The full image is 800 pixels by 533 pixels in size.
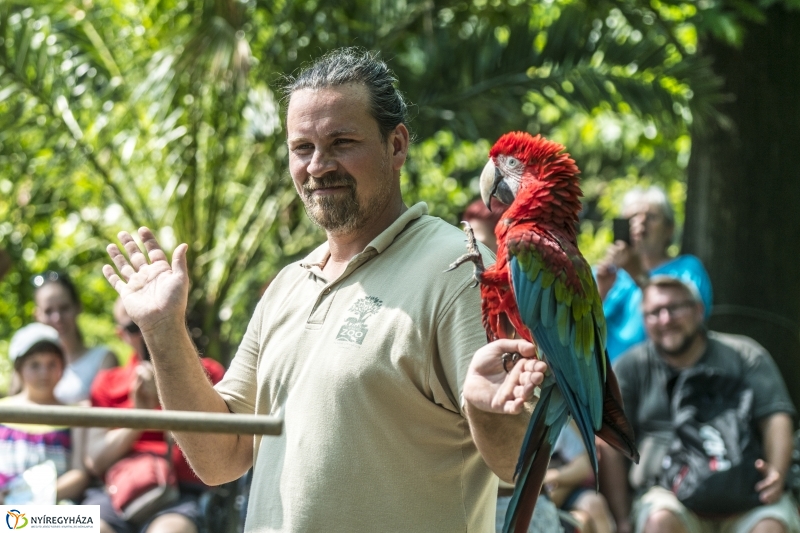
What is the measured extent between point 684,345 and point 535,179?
2231mm

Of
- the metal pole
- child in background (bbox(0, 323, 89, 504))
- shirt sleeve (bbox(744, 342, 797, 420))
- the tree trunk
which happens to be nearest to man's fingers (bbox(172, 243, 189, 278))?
the metal pole

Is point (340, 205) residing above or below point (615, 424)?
above

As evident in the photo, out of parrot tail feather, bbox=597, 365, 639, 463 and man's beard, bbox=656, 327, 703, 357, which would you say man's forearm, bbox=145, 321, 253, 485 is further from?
man's beard, bbox=656, 327, 703, 357

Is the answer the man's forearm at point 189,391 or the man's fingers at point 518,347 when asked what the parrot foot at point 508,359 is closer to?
the man's fingers at point 518,347

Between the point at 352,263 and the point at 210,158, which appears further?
the point at 210,158

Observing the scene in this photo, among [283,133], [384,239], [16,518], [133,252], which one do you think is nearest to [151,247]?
[133,252]

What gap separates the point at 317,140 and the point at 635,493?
8.49ft

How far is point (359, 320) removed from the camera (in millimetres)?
1666

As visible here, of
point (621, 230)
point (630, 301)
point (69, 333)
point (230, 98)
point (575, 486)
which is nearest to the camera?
point (575, 486)

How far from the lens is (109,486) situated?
375cm

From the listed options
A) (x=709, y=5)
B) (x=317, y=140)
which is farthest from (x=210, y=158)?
(x=317, y=140)

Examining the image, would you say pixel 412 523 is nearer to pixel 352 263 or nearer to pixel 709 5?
pixel 352 263

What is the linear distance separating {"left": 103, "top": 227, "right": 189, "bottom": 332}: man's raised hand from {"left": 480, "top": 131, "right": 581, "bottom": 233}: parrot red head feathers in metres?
0.61

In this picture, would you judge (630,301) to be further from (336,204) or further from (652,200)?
(336,204)
